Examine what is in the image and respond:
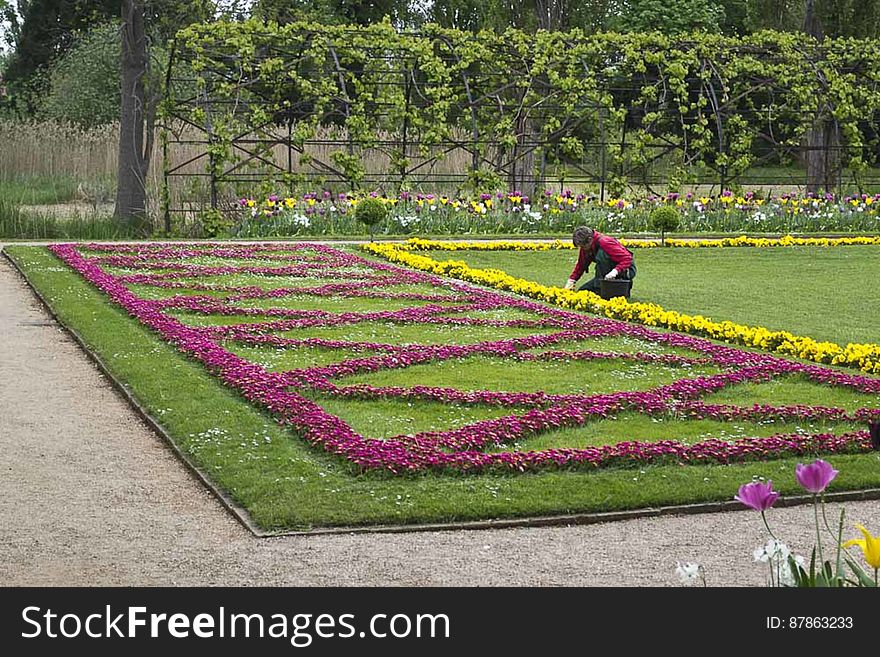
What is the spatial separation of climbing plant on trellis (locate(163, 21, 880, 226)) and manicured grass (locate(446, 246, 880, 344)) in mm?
4924

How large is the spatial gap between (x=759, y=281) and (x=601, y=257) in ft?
8.50

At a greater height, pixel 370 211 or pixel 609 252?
pixel 370 211

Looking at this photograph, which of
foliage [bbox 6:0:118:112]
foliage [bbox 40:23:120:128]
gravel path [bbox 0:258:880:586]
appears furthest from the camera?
foliage [bbox 6:0:118:112]

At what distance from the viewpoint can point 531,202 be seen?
864 inches

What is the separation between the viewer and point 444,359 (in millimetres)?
9133

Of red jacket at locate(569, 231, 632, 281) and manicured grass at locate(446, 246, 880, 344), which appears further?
red jacket at locate(569, 231, 632, 281)

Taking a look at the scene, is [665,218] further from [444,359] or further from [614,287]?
[444,359]

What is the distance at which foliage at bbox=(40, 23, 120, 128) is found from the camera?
33.2 m

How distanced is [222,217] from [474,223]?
12.5ft

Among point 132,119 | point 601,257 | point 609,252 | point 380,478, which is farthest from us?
point 132,119

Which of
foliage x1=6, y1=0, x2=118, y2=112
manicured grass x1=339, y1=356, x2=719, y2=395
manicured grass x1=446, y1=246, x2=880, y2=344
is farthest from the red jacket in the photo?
foliage x1=6, y1=0, x2=118, y2=112

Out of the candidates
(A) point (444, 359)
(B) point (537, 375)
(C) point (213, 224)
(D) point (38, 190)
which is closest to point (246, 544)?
(B) point (537, 375)

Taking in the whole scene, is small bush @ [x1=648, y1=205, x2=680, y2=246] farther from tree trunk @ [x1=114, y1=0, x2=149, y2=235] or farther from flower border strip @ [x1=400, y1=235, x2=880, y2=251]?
tree trunk @ [x1=114, y1=0, x2=149, y2=235]
